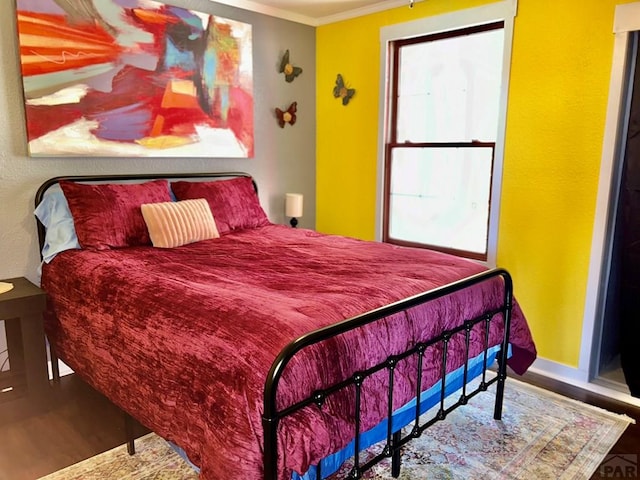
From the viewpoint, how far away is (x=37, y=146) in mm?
2795

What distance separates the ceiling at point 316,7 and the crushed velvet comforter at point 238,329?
1965mm

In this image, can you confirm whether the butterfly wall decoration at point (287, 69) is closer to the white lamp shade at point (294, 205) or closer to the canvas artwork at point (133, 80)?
the canvas artwork at point (133, 80)

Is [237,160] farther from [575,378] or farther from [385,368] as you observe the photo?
[575,378]

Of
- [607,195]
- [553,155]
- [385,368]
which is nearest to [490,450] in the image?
[385,368]

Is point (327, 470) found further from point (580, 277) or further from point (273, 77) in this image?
point (273, 77)

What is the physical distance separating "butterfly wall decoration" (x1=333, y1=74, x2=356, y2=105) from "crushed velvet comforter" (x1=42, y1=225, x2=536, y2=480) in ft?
5.57

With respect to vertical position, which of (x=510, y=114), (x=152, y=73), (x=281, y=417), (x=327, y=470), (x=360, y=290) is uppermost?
(x=152, y=73)

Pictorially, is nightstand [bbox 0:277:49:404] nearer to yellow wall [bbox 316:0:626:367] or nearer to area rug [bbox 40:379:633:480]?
area rug [bbox 40:379:633:480]

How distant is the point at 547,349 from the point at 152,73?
10.1ft

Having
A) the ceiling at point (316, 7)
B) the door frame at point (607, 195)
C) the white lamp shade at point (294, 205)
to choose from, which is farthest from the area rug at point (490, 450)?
the ceiling at point (316, 7)

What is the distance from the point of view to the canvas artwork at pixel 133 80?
278cm

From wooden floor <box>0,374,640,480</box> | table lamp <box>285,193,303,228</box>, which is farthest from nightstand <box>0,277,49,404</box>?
table lamp <box>285,193,303,228</box>

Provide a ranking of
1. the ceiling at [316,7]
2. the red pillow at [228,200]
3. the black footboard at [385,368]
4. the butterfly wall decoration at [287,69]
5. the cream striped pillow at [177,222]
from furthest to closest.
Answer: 1. the butterfly wall decoration at [287,69]
2. the ceiling at [316,7]
3. the red pillow at [228,200]
4. the cream striped pillow at [177,222]
5. the black footboard at [385,368]

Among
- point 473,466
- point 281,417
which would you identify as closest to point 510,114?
point 473,466
